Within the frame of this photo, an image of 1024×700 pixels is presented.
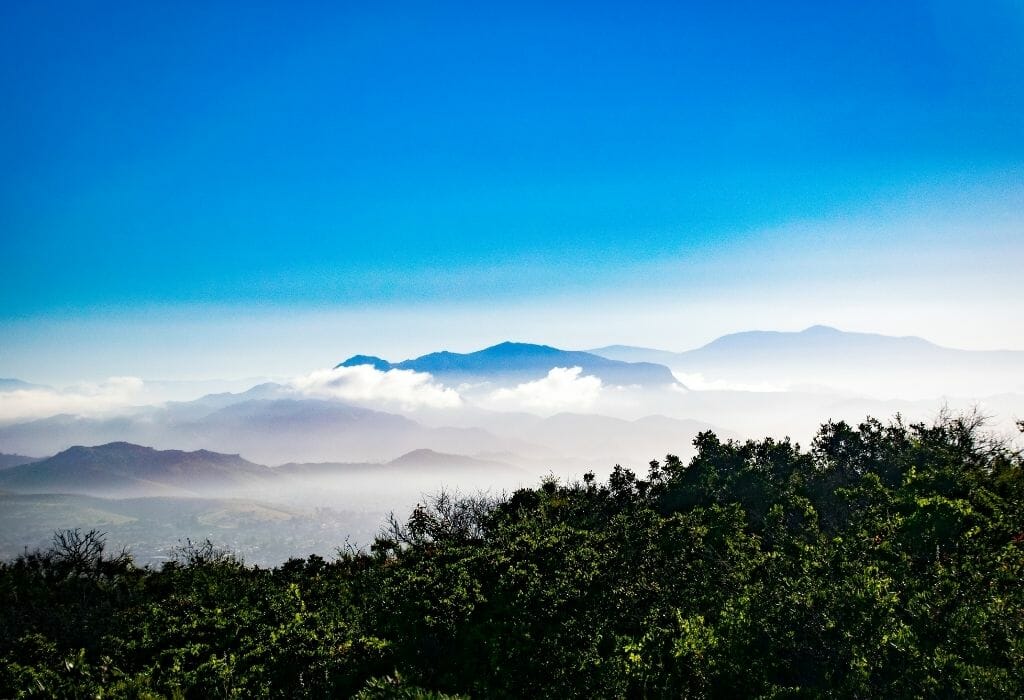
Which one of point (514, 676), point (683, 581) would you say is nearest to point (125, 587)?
point (514, 676)

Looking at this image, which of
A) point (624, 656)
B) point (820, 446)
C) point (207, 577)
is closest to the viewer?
point (624, 656)

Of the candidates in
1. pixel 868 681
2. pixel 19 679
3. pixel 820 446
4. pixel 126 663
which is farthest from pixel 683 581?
pixel 820 446

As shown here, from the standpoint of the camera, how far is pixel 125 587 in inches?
1967

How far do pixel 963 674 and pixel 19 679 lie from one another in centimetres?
3518

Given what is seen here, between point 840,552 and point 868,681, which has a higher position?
point 840,552

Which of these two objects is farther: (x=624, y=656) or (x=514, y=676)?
(x=514, y=676)

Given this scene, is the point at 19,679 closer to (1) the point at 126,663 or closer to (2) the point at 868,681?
(1) the point at 126,663

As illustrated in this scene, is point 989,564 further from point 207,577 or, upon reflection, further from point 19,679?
point 207,577

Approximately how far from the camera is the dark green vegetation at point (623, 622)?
877 inches

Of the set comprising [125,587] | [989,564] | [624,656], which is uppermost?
[989,564]

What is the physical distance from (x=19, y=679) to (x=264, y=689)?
382 inches

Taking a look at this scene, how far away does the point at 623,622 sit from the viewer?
88.9ft

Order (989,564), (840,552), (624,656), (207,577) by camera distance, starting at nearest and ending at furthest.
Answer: (624,656) → (989,564) → (840,552) → (207,577)

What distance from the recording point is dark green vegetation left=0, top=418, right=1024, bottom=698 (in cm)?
2228
